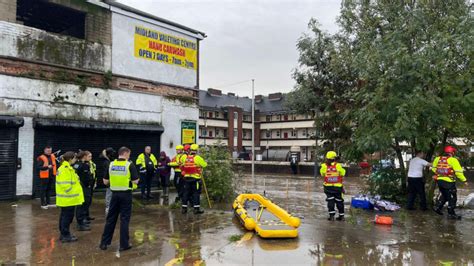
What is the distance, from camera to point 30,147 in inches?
542

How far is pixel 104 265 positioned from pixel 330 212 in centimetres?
621

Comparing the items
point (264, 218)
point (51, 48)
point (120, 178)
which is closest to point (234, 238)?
point (264, 218)

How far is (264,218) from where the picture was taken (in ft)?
30.6

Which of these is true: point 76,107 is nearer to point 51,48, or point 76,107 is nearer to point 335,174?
point 51,48

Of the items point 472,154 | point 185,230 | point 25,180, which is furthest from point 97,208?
point 472,154

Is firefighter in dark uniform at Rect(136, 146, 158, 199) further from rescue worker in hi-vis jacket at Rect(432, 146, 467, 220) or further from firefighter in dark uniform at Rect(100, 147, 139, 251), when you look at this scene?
rescue worker in hi-vis jacket at Rect(432, 146, 467, 220)

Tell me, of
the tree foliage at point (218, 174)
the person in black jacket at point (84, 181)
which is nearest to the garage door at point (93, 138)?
the tree foliage at point (218, 174)

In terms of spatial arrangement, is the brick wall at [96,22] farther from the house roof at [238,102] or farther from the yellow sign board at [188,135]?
the house roof at [238,102]

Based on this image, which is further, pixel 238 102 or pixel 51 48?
pixel 238 102

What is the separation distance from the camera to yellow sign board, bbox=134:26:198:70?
17594mm

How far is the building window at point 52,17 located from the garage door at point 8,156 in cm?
500

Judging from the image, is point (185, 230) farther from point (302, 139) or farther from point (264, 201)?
point (302, 139)

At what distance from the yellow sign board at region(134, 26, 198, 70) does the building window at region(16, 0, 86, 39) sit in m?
2.33

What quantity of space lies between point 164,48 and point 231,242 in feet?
Answer: 41.5
